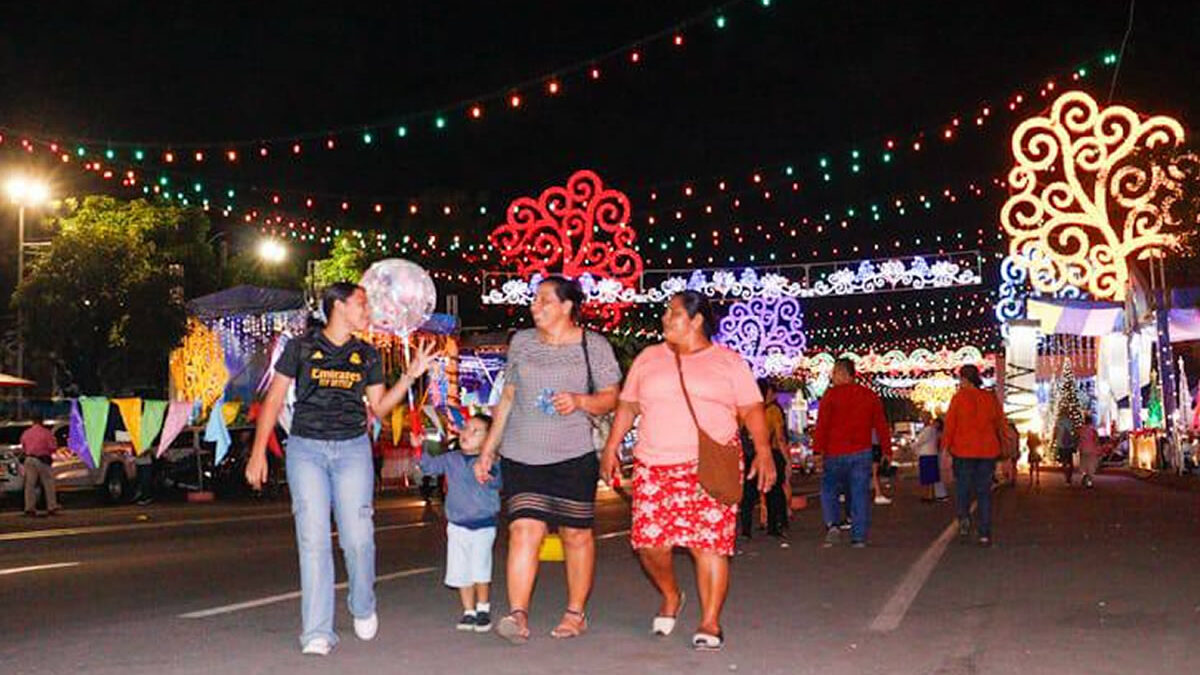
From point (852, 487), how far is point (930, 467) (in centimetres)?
968

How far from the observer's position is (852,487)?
13.8 metres

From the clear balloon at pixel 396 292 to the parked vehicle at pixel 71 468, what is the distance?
1828 cm

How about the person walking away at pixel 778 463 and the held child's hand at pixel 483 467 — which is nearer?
the held child's hand at pixel 483 467

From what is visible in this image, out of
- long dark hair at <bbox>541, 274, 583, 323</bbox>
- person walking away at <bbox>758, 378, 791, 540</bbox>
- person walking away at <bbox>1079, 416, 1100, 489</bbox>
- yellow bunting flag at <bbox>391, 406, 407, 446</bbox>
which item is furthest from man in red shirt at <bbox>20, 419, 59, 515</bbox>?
long dark hair at <bbox>541, 274, 583, 323</bbox>

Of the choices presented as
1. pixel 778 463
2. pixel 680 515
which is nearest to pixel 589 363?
pixel 680 515

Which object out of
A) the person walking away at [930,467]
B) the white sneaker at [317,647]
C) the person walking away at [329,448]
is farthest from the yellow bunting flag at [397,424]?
the white sneaker at [317,647]

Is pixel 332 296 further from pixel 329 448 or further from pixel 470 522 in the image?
pixel 470 522

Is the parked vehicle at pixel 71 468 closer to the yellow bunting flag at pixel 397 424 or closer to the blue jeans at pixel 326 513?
the yellow bunting flag at pixel 397 424

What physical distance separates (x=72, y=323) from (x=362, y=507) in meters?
29.2

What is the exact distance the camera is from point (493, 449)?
7.86 meters

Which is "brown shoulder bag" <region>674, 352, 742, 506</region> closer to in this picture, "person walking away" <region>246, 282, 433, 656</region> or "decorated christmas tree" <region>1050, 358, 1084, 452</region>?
"person walking away" <region>246, 282, 433, 656</region>

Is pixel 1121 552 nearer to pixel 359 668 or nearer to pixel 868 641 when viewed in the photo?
pixel 868 641

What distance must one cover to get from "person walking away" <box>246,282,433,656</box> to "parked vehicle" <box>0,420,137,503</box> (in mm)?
19557

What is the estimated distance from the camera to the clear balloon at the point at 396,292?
8.82 meters
